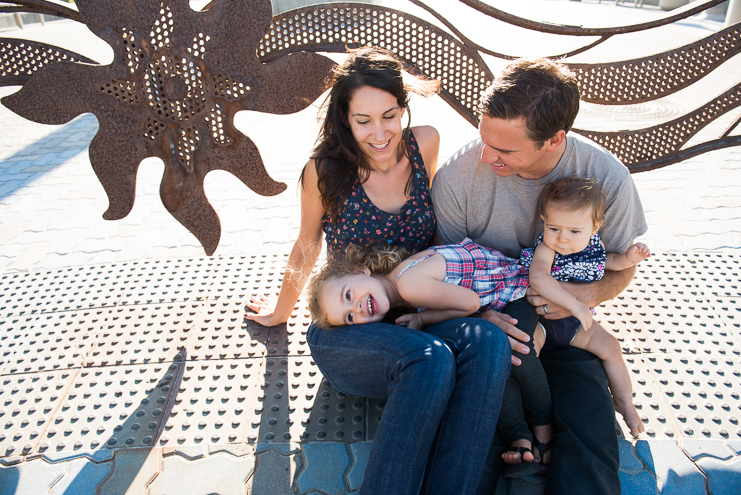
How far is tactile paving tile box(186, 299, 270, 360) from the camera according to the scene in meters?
2.63

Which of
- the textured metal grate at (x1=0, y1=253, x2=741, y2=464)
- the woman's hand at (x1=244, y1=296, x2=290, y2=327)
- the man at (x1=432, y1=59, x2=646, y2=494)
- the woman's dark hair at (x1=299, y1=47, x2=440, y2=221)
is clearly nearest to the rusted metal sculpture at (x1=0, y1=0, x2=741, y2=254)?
the woman's dark hair at (x1=299, y1=47, x2=440, y2=221)

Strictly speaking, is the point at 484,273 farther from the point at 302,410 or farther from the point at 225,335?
the point at 225,335

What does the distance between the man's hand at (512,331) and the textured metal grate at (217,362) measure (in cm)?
68

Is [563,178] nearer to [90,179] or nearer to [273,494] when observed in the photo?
[273,494]

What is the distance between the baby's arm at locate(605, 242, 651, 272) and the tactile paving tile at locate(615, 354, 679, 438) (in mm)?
600

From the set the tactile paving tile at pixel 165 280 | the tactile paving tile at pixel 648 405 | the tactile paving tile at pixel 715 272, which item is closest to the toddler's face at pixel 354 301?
the tactile paving tile at pixel 648 405

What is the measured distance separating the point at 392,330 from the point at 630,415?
3.74 ft

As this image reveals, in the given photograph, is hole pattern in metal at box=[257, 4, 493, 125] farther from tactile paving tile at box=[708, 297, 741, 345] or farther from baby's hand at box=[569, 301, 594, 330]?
tactile paving tile at box=[708, 297, 741, 345]

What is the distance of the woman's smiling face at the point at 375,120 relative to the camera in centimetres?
207

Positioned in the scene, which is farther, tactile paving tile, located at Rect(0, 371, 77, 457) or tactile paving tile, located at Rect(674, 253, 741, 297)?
tactile paving tile, located at Rect(674, 253, 741, 297)

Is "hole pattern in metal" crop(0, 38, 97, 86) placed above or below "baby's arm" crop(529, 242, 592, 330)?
above

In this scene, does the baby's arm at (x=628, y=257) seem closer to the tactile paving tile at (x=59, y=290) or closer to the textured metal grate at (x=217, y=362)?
the textured metal grate at (x=217, y=362)

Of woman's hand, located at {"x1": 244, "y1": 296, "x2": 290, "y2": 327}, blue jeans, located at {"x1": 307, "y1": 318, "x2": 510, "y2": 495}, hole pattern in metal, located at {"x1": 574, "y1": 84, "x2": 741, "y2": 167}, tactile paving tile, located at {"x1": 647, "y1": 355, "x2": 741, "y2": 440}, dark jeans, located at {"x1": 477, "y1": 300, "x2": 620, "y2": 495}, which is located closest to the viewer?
blue jeans, located at {"x1": 307, "y1": 318, "x2": 510, "y2": 495}

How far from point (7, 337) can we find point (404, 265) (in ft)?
7.90
